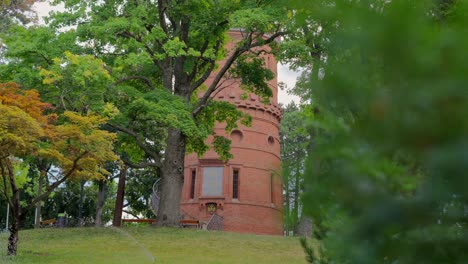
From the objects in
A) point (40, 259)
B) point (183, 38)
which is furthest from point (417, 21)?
point (183, 38)

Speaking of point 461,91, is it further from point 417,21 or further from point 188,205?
point 188,205

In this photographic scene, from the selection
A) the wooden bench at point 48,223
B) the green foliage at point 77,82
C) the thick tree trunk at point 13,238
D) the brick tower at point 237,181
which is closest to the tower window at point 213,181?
the brick tower at point 237,181

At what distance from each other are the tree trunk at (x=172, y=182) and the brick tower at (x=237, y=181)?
7.27 m

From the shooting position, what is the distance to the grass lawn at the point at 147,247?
42.2 ft

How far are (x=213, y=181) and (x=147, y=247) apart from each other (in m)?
14.1

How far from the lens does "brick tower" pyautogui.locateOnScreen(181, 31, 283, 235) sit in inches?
1112

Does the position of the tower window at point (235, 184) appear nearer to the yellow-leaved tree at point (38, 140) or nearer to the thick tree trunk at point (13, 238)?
the yellow-leaved tree at point (38, 140)

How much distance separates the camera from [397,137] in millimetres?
1120

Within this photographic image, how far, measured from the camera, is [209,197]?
28609 mm

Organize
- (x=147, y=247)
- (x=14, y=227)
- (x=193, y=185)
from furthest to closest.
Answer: (x=193, y=185) < (x=147, y=247) < (x=14, y=227)

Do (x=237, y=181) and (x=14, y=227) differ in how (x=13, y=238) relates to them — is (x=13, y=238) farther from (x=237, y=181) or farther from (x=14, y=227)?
(x=237, y=181)

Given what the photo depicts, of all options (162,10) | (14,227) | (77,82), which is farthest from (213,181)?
(14,227)

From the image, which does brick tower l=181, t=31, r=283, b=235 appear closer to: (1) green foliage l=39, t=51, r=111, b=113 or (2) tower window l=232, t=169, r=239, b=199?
(2) tower window l=232, t=169, r=239, b=199

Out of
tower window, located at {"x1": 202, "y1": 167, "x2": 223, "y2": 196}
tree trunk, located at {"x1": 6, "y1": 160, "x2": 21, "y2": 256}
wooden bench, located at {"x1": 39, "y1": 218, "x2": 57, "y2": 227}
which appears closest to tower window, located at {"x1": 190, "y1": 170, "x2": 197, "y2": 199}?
tower window, located at {"x1": 202, "y1": 167, "x2": 223, "y2": 196}
